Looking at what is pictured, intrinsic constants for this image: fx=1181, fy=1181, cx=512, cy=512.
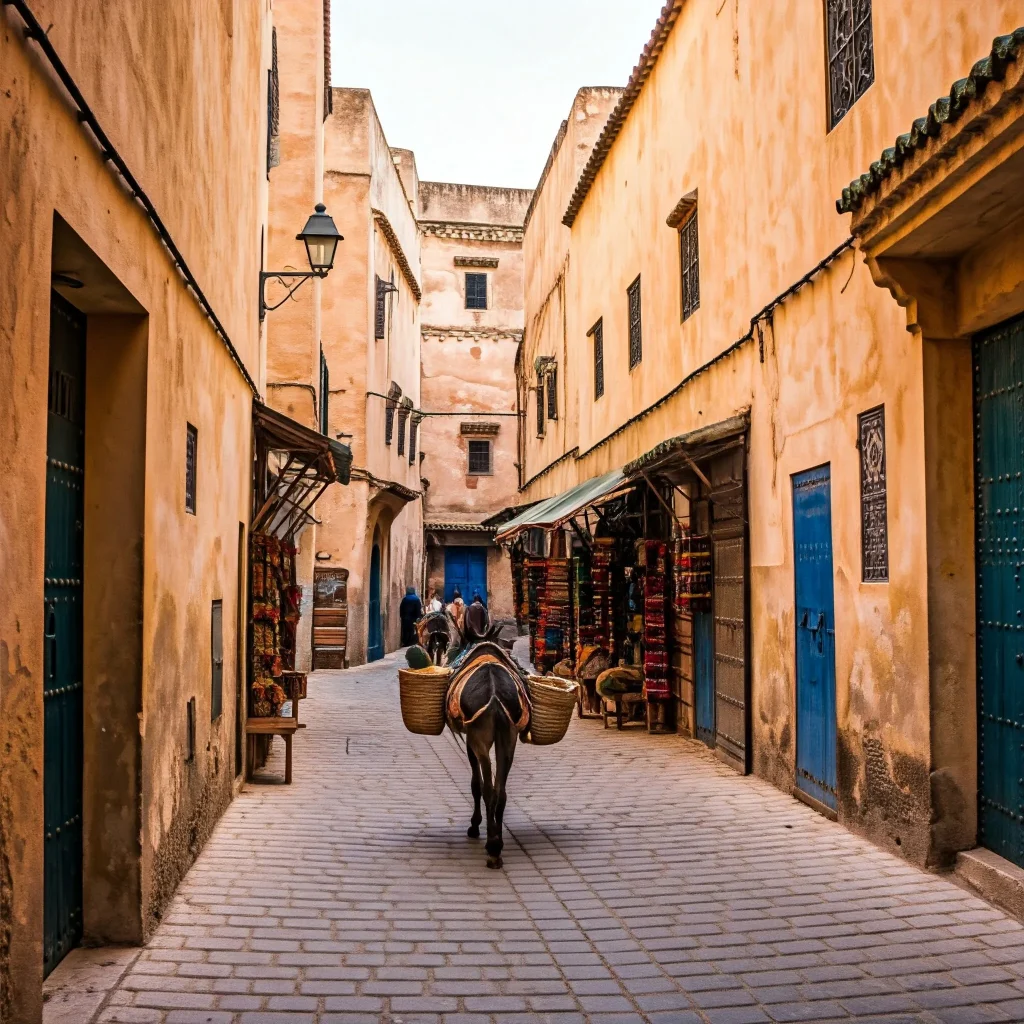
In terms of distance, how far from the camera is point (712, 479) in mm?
11914

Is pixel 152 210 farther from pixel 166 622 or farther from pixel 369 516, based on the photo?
pixel 369 516

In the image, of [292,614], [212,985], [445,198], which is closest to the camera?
[212,985]

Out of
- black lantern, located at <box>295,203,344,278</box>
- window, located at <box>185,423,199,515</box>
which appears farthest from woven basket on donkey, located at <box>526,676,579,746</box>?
black lantern, located at <box>295,203,344,278</box>

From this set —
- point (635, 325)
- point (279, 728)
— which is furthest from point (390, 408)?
point (279, 728)

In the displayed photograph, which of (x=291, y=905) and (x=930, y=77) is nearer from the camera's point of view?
(x=291, y=905)

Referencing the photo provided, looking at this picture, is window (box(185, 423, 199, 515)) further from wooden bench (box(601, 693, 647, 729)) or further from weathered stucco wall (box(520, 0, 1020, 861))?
wooden bench (box(601, 693, 647, 729))

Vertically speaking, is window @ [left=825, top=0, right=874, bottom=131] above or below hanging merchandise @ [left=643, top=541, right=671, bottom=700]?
above

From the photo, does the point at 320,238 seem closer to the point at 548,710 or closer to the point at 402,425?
the point at 548,710

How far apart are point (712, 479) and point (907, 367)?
4.98 meters

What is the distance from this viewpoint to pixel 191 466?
280 inches

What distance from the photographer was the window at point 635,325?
15711mm

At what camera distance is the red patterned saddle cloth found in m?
7.50

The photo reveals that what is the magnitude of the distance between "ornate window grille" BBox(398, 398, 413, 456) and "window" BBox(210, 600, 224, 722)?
20949mm

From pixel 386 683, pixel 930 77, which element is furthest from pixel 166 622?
pixel 386 683
